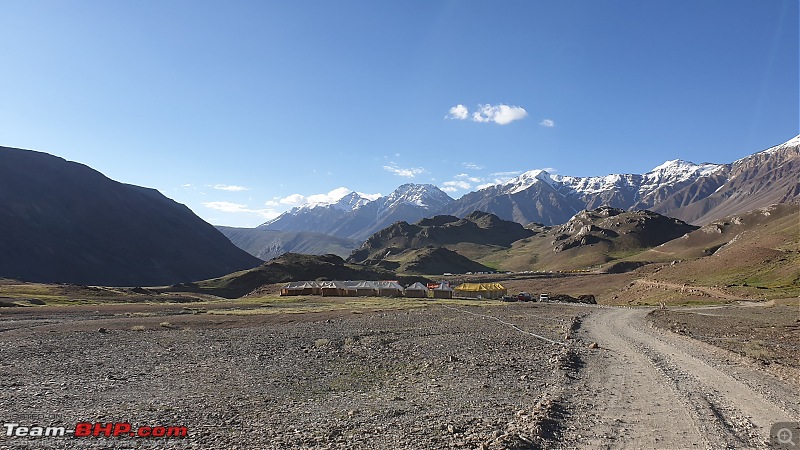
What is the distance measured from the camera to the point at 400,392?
18.6m

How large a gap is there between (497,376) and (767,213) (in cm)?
23031

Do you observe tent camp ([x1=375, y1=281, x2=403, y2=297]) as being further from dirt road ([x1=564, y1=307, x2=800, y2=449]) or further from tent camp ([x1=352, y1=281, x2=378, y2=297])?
dirt road ([x1=564, y1=307, x2=800, y2=449])

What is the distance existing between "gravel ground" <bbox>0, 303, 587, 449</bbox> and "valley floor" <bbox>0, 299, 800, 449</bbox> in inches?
3.0

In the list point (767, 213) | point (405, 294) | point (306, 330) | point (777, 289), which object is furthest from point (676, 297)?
point (767, 213)

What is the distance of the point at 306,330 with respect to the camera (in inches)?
1640

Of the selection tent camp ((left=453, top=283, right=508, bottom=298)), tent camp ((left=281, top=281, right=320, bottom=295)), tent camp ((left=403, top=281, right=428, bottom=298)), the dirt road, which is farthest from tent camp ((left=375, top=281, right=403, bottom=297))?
the dirt road

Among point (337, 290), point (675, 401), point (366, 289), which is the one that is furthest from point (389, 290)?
point (675, 401)

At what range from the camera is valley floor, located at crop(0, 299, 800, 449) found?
1332cm

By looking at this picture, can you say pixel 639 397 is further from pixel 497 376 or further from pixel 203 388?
pixel 203 388

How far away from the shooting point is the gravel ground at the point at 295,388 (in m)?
13.4

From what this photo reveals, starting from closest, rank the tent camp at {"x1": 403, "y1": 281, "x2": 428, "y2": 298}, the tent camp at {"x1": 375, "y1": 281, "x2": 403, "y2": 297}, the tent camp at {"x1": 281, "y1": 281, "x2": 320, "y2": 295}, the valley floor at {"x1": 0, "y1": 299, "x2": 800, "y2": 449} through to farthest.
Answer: the valley floor at {"x1": 0, "y1": 299, "x2": 800, "y2": 449}, the tent camp at {"x1": 403, "y1": 281, "x2": 428, "y2": 298}, the tent camp at {"x1": 375, "y1": 281, "x2": 403, "y2": 297}, the tent camp at {"x1": 281, "y1": 281, "x2": 320, "y2": 295}

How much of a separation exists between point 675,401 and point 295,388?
46.1ft

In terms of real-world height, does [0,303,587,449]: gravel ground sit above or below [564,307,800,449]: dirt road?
below

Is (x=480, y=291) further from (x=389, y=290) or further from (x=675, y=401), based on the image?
(x=675, y=401)
